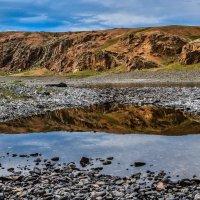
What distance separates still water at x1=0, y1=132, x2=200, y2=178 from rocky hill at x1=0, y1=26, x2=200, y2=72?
103769 mm

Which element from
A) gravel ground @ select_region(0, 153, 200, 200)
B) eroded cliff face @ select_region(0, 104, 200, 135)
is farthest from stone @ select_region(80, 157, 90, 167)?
eroded cliff face @ select_region(0, 104, 200, 135)

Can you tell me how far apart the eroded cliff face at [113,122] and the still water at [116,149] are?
2.01 meters

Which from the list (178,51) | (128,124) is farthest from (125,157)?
(178,51)

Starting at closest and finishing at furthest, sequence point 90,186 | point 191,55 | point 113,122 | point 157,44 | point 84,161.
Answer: point 90,186 < point 84,161 < point 113,122 < point 191,55 < point 157,44

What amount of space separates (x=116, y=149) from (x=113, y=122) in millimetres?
9889

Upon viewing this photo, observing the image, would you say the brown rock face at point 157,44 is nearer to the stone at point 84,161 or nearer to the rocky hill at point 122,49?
the rocky hill at point 122,49

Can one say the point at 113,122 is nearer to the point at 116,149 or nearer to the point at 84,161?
the point at 116,149

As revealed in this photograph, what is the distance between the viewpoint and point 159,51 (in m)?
148

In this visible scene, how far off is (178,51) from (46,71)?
6110 centimetres

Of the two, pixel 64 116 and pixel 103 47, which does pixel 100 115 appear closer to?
pixel 64 116

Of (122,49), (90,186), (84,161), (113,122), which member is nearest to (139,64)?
(122,49)

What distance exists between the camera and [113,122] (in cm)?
2970

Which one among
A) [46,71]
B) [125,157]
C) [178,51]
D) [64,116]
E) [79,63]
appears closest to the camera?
[125,157]

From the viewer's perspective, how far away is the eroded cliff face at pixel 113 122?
25.9 metres
